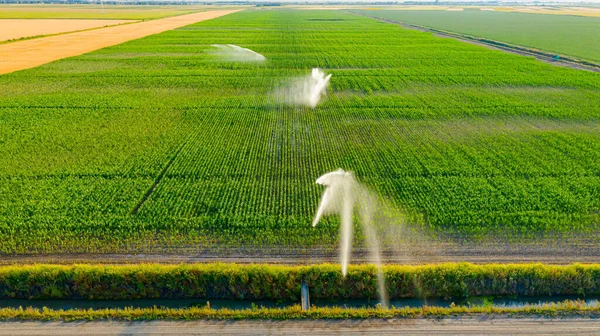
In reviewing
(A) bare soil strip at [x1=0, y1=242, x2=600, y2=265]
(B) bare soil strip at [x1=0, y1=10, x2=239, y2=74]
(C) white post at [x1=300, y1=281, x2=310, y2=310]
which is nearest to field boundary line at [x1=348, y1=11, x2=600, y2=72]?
(A) bare soil strip at [x1=0, y1=242, x2=600, y2=265]

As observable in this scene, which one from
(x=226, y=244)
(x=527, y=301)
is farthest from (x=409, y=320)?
(x=226, y=244)

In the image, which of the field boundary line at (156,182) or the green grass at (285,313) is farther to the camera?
the field boundary line at (156,182)

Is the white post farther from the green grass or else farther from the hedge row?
the green grass

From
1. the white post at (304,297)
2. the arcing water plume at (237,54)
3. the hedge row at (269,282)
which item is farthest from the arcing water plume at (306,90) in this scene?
the white post at (304,297)

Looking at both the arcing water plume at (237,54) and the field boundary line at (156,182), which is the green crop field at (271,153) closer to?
the field boundary line at (156,182)

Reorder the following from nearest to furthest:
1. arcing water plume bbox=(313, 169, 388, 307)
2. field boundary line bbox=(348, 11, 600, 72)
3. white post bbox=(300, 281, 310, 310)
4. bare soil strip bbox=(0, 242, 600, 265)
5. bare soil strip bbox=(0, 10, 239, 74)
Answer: white post bbox=(300, 281, 310, 310)
bare soil strip bbox=(0, 242, 600, 265)
arcing water plume bbox=(313, 169, 388, 307)
field boundary line bbox=(348, 11, 600, 72)
bare soil strip bbox=(0, 10, 239, 74)

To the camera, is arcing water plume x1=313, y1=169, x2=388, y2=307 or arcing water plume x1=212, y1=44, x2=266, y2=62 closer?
arcing water plume x1=313, y1=169, x2=388, y2=307

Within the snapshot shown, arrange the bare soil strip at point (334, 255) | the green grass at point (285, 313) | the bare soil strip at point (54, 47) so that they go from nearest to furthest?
the green grass at point (285, 313), the bare soil strip at point (334, 255), the bare soil strip at point (54, 47)
